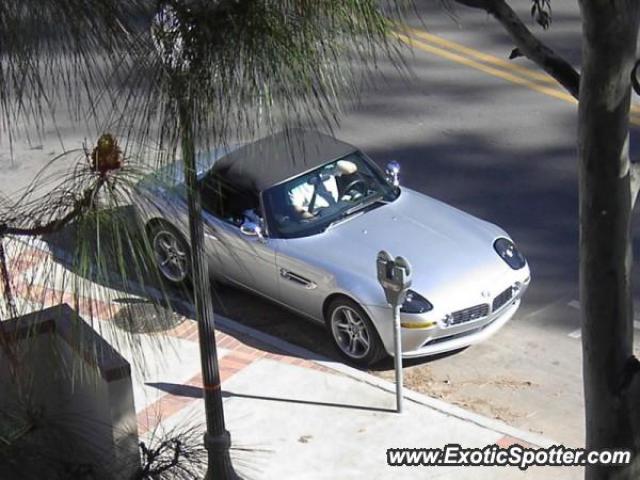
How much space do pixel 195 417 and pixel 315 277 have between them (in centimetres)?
165

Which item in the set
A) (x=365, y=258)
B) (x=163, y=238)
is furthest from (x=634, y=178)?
(x=365, y=258)

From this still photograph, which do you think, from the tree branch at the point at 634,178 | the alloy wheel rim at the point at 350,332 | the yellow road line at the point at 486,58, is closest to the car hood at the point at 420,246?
the alloy wheel rim at the point at 350,332

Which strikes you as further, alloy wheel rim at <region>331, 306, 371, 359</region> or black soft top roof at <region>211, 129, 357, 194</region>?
alloy wheel rim at <region>331, 306, 371, 359</region>

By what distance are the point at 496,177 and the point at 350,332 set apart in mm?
3667

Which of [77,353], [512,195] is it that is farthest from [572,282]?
[77,353]

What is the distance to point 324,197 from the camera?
10.1 metres

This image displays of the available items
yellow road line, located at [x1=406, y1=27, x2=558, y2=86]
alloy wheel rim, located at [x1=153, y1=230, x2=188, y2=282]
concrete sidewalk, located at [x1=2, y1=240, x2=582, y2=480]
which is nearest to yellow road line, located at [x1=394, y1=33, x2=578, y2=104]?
yellow road line, located at [x1=406, y1=27, x2=558, y2=86]

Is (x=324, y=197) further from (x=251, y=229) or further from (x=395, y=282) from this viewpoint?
(x=395, y=282)

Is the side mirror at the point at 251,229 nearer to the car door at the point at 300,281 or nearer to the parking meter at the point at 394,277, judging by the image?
the car door at the point at 300,281

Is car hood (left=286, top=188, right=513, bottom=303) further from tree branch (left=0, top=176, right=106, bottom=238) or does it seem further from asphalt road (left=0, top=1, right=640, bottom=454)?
tree branch (left=0, top=176, right=106, bottom=238)

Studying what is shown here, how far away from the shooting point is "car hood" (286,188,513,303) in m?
9.40

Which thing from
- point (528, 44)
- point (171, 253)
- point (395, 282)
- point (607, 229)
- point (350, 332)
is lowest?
point (350, 332)

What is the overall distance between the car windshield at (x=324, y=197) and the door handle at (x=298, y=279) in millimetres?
310

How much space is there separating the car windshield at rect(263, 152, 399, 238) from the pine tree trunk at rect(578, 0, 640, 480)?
5.01 metres
